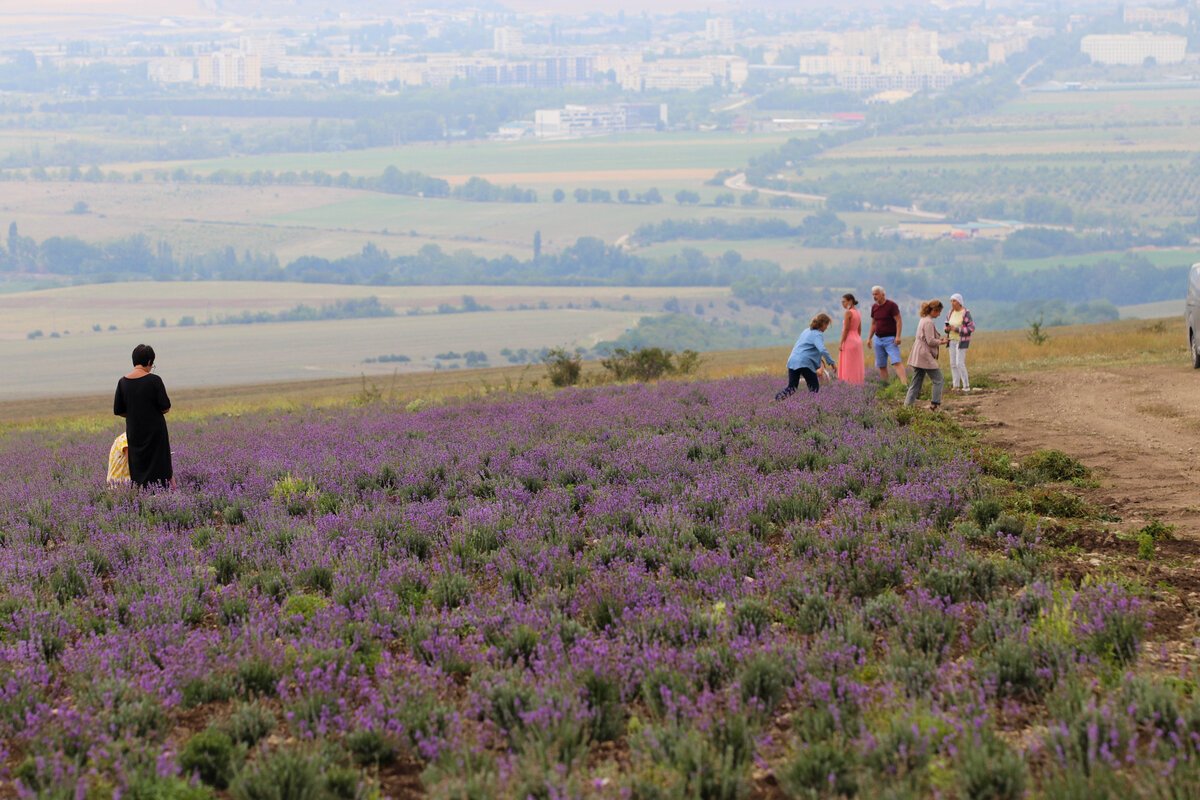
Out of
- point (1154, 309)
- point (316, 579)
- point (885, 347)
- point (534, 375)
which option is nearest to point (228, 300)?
point (1154, 309)

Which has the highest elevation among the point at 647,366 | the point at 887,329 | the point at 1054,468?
the point at 887,329

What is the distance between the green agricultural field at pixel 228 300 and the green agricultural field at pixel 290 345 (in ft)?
11.9

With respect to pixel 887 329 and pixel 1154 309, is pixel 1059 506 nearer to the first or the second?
pixel 887 329

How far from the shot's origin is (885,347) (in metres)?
20.9

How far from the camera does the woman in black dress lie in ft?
42.2

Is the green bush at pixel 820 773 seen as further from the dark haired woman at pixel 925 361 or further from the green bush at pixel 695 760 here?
Result: the dark haired woman at pixel 925 361

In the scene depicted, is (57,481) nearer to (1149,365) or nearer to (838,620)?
(838,620)

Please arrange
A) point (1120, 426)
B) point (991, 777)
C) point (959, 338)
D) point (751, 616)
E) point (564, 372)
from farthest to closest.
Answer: point (564, 372) → point (959, 338) → point (1120, 426) → point (751, 616) → point (991, 777)

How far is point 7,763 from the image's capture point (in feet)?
20.2

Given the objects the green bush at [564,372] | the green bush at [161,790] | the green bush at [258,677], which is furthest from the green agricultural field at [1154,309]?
the green bush at [161,790]

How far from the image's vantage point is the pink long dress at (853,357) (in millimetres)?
20719

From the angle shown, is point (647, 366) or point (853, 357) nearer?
point (853, 357)

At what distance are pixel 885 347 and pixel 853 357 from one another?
0.50 metres

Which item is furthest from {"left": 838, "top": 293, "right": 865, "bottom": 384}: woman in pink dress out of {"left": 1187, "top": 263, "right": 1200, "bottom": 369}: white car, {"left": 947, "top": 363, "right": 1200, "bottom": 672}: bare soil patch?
{"left": 1187, "top": 263, "right": 1200, "bottom": 369}: white car
